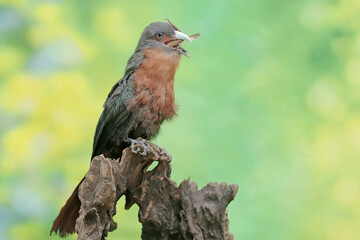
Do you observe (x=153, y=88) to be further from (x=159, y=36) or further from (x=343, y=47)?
(x=343, y=47)

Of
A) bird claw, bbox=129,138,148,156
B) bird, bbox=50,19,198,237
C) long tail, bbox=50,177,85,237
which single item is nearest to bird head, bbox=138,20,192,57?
bird, bbox=50,19,198,237

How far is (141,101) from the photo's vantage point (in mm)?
2100

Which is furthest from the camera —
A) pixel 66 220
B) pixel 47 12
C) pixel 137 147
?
pixel 47 12

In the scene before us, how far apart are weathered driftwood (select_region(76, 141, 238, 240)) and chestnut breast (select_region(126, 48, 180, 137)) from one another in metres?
0.12

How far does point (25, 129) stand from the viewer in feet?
9.35

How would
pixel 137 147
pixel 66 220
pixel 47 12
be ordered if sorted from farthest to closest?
1. pixel 47 12
2. pixel 66 220
3. pixel 137 147

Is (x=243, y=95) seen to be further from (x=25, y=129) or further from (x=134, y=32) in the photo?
(x=25, y=129)

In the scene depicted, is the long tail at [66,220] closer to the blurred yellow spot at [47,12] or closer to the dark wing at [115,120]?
the dark wing at [115,120]

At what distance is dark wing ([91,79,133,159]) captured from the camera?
2.12m

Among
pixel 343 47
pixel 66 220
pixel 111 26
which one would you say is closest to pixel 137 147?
pixel 66 220

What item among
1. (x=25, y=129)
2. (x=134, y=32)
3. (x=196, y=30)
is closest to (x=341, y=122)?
(x=196, y=30)

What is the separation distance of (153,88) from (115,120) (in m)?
0.20

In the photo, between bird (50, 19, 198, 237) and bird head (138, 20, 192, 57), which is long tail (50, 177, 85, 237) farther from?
bird head (138, 20, 192, 57)

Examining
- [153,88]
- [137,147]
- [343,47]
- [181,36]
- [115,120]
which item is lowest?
[137,147]
